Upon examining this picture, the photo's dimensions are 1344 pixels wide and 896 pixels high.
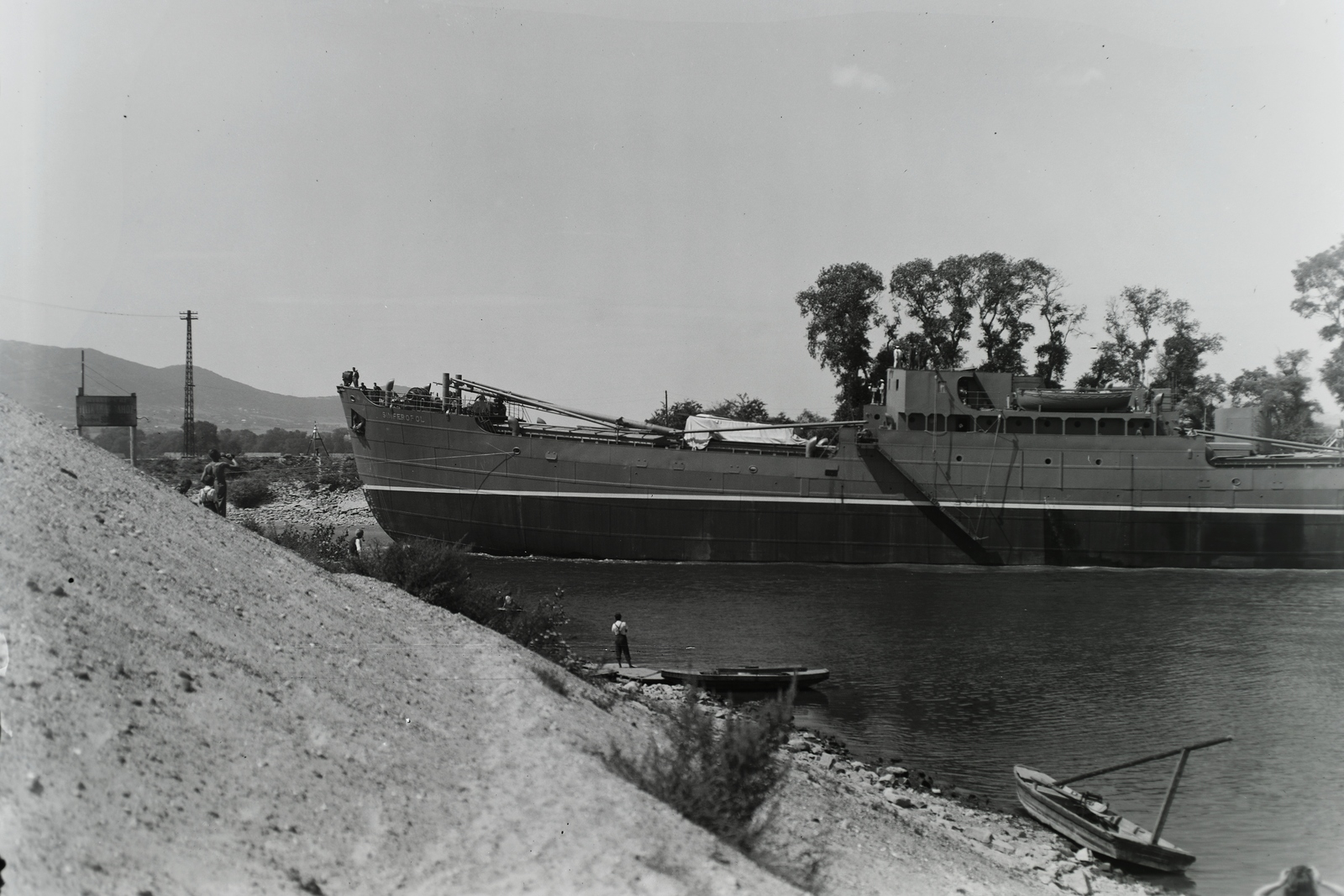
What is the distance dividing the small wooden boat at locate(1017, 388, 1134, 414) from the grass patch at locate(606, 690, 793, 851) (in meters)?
25.6

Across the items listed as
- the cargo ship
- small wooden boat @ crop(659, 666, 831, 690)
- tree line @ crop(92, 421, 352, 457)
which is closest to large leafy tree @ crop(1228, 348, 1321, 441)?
the cargo ship

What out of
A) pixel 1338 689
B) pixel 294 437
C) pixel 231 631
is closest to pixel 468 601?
pixel 231 631

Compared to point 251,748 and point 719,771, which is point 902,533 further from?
point 251,748

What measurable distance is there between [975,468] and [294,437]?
3419 inches

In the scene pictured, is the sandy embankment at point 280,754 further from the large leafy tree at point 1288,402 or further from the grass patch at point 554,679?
the large leafy tree at point 1288,402

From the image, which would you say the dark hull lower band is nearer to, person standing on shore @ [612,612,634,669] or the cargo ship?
the cargo ship

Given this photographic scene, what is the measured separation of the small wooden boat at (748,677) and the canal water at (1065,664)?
1.45 ft

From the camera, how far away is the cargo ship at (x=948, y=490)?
97.9 ft

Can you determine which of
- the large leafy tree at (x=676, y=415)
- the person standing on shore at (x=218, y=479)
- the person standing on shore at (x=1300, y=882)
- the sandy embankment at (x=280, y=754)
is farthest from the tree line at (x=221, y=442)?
the person standing on shore at (x=1300, y=882)

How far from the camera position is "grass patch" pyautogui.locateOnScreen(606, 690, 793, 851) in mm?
6484

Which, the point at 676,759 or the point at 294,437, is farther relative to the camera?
the point at 294,437

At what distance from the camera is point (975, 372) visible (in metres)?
31.2

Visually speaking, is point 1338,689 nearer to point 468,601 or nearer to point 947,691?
point 947,691

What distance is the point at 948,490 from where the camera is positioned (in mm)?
30109
